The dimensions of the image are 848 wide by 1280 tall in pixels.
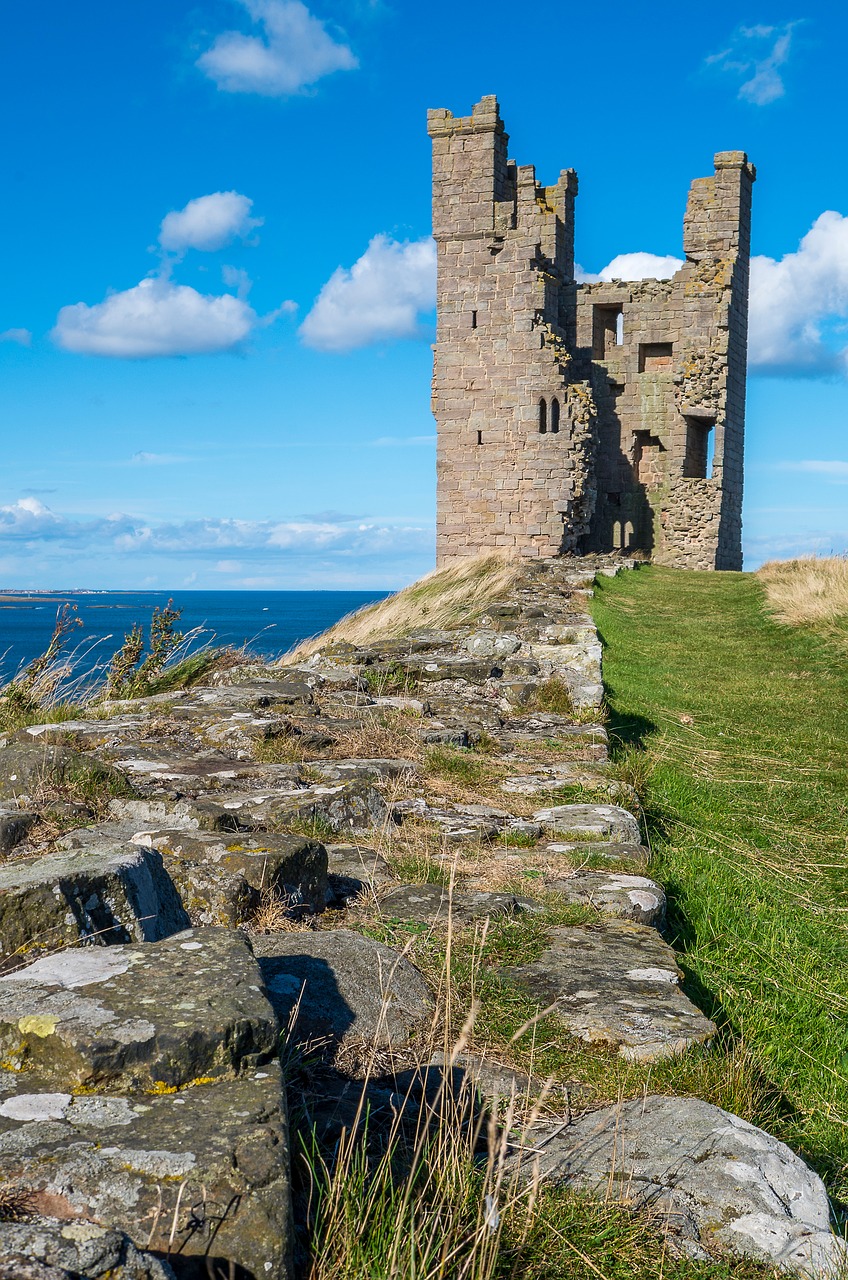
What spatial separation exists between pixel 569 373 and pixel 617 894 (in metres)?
20.6

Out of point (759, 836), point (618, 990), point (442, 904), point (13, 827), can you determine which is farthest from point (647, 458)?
A: point (618, 990)

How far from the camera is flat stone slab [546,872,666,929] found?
414 centimetres

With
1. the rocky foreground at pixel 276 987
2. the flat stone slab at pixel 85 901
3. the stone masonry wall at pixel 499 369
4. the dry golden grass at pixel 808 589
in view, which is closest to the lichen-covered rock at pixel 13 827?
the rocky foreground at pixel 276 987

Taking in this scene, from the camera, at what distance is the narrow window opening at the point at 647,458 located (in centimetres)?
2706

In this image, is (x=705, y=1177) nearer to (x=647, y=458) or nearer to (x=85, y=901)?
(x=85, y=901)

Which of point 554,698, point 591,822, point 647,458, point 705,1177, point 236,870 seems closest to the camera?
point 705,1177

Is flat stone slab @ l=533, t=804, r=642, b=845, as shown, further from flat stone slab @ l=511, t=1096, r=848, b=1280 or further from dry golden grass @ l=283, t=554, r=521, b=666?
dry golden grass @ l=283, t=554, r=521, b=666

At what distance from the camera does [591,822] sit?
516 cm

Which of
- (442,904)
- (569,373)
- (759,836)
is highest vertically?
(569,373)

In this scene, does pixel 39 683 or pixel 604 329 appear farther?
pixel 604 329

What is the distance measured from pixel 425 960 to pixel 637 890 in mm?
1163

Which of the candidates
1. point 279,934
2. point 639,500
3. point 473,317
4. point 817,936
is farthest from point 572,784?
point 639,500

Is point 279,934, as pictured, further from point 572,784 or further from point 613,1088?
point 572,784

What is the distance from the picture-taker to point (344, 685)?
7.86 meters
